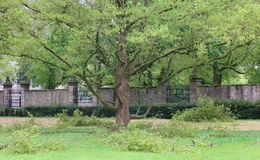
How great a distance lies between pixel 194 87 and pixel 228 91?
2321mm

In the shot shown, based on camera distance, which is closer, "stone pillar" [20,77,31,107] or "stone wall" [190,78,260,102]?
"stone wall" [190,78,260,102]

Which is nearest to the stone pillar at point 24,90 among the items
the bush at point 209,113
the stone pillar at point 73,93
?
the stone pillar at point 73,93

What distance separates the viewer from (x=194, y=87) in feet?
87.1

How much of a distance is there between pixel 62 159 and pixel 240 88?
19.6m

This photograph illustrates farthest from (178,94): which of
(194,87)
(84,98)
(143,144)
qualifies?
(143,144)

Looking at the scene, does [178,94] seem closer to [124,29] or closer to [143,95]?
[143,95]

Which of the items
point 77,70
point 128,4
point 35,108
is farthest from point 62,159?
point 35,108

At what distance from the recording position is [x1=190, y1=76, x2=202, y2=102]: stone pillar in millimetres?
26500

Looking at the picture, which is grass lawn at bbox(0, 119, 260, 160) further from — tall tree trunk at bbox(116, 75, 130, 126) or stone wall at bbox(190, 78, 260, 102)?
stone wall at bbox(190, 78, 260, 102)

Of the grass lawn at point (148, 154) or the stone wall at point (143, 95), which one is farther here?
the stone wall at point (143, 95)

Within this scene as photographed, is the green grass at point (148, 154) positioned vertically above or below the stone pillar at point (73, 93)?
below

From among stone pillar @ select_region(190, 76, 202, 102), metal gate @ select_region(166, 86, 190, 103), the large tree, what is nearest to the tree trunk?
the large tree

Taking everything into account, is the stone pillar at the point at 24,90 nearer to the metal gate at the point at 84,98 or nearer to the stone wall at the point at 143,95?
the metal gate at the point at 84,98

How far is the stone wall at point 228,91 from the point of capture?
25.1 meters
